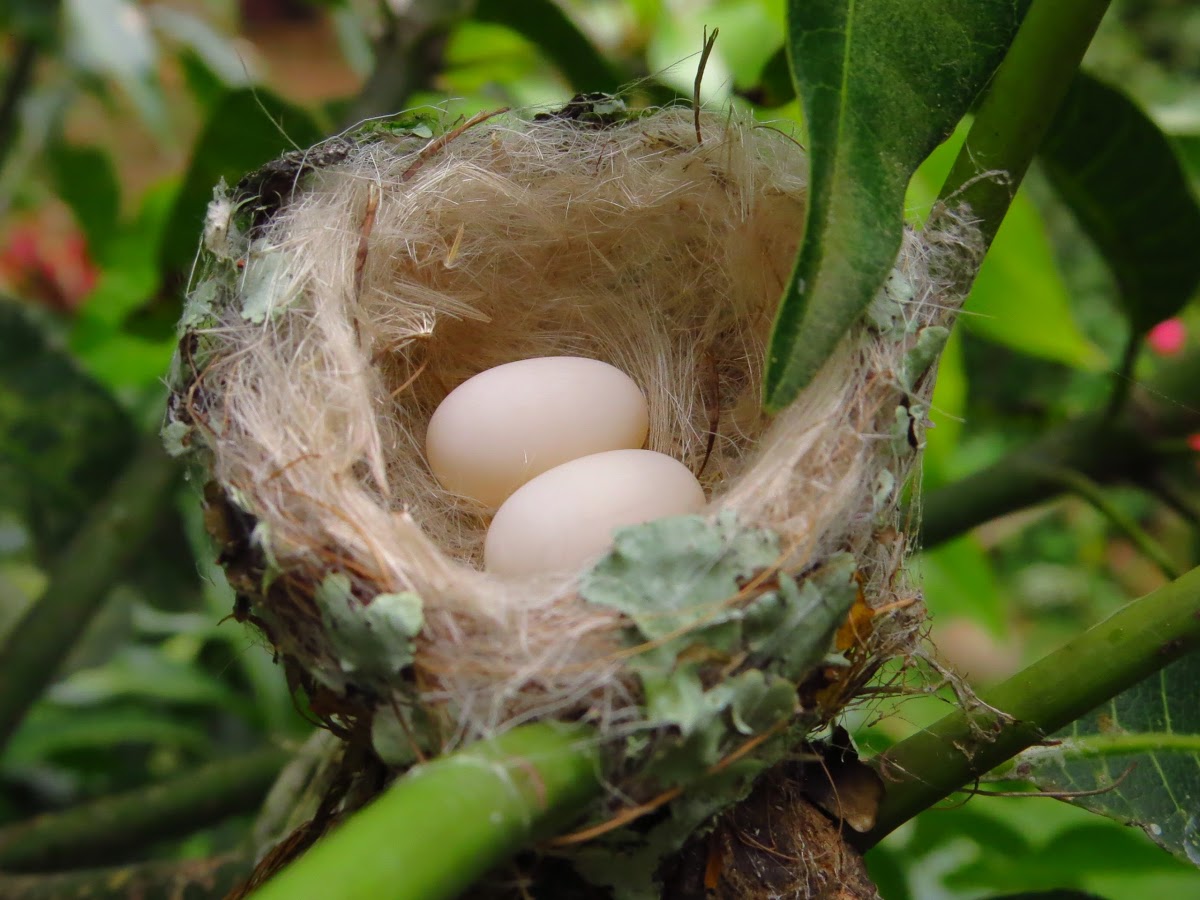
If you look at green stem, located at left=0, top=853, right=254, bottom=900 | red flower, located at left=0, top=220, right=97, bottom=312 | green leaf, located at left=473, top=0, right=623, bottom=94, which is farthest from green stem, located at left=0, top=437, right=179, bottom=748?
red flower, located at left=0, top=220, right=97, bottom=312

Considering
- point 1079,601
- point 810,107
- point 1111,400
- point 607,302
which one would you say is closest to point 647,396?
point 607,302

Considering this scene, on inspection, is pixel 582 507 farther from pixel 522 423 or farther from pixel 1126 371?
pixel 1126 371

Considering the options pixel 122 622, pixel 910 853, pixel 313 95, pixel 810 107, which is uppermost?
pixel 810 107

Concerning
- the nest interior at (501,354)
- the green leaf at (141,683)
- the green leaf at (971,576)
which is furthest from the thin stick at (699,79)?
the green leaf at (141,683)

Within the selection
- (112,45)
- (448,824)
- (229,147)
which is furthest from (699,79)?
(112,45)

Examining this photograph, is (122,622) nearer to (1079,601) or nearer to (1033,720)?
(1033,720)

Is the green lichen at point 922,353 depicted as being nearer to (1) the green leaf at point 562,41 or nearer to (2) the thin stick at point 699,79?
(2) the thin stick at point 699,79

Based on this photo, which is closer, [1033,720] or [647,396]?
[1033,720]
